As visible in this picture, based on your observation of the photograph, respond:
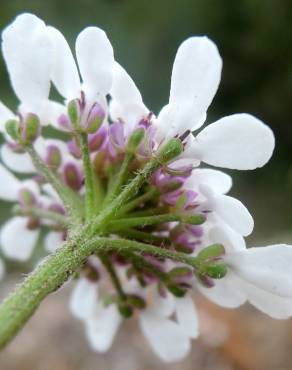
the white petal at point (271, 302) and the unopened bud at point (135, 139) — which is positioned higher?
the unopened bud at point (135, 139)

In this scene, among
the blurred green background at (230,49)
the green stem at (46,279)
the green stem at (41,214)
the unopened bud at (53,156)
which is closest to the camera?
the green stem at (46,279)

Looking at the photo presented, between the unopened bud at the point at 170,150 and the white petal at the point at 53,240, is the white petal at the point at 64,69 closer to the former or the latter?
the unopened bud at the point at 170,150

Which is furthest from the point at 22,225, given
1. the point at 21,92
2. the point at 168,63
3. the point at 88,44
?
the point at 168,63

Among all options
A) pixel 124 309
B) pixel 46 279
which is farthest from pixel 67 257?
pixel 124 309

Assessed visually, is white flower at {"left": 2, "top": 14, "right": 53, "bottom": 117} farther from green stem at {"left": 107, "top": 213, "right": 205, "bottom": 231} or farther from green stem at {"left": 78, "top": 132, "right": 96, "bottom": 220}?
green stem at {"left": 107, "top": 213, "right": 205, "bottom": 231}

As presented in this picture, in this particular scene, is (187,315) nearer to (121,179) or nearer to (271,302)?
(271,302)

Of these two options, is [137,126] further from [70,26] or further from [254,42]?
[254,42]

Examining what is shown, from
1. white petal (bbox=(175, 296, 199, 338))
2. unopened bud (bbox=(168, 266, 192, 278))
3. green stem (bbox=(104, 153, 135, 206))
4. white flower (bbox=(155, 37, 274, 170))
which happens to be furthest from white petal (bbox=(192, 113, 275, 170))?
white petal (bbox=(175, 296, 199, 338))

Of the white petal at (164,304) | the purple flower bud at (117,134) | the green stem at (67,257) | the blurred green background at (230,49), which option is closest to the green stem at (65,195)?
the green stem at (67,257)
